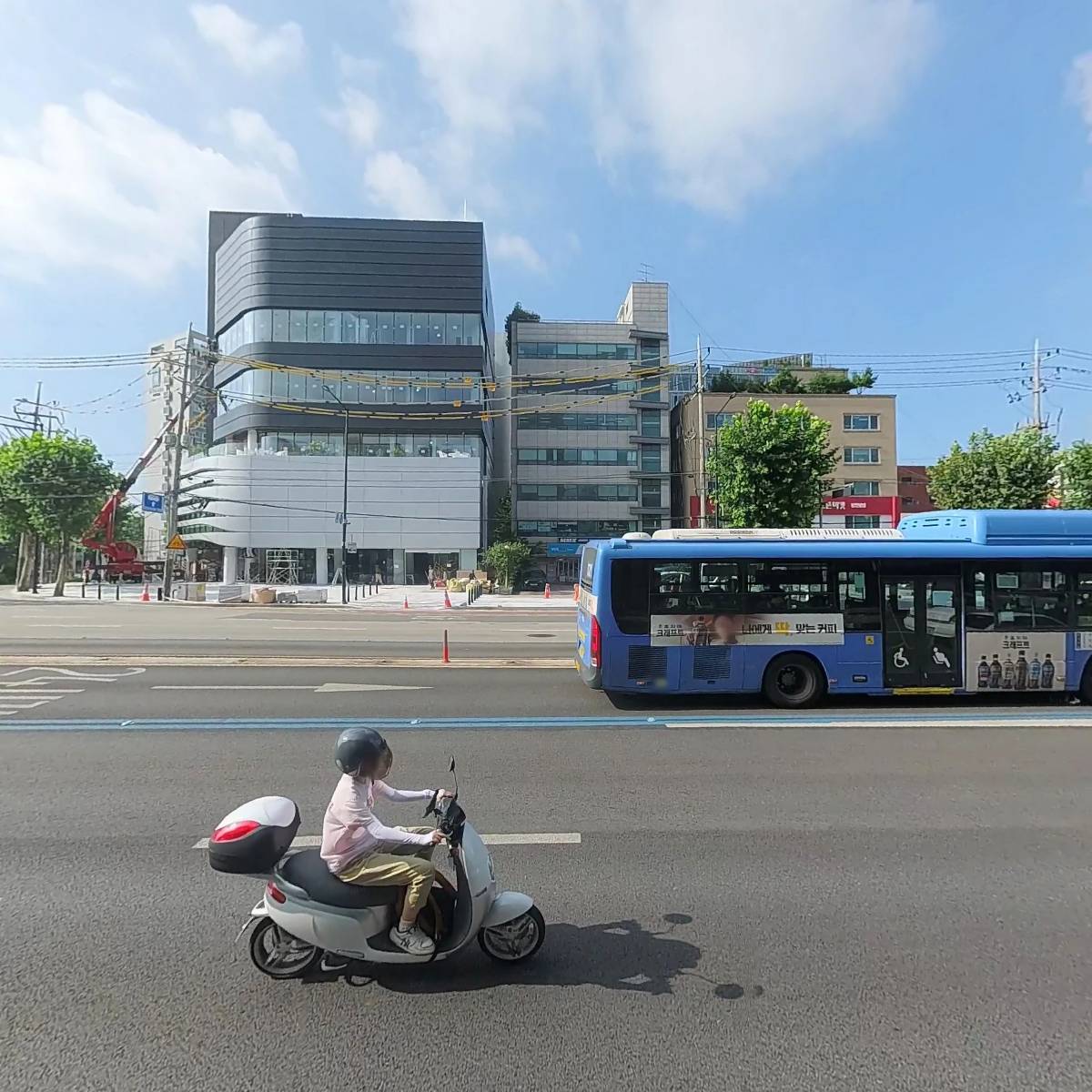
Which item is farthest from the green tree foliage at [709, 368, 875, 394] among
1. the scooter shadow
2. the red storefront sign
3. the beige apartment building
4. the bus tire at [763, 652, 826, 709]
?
the scooter shadow

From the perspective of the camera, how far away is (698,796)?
6.07 metres

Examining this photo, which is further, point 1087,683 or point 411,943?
point 1087,683

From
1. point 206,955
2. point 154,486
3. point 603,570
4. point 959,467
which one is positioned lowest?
point 206,955

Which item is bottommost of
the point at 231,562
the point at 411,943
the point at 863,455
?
the point at 411,943

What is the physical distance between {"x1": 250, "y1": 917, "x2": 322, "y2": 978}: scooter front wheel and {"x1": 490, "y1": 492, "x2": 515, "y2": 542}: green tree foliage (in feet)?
186

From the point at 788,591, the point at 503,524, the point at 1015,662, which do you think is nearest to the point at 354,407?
the point at 503,524

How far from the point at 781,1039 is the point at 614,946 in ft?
3.10

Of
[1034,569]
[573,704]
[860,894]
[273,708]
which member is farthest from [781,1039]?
[1034,569]

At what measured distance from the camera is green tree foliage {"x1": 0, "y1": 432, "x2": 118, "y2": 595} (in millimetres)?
40562

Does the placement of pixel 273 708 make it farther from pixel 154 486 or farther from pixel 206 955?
pixel 154 486

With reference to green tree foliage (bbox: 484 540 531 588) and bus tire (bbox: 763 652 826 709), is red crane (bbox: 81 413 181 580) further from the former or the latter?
bus tire (bbox: 763 652 826 709)

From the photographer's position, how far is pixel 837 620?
32.6 ft

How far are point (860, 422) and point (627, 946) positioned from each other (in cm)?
5907

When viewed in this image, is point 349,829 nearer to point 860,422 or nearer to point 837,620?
point 837,620
